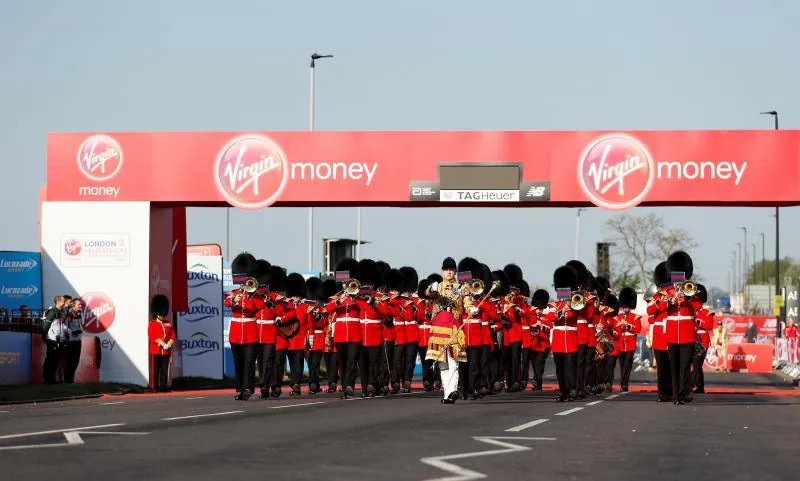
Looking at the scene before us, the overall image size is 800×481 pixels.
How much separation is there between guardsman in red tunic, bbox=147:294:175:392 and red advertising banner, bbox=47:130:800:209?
2.18 meters

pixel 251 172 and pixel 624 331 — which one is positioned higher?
pixel 251 172

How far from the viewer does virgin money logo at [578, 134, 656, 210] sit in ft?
100

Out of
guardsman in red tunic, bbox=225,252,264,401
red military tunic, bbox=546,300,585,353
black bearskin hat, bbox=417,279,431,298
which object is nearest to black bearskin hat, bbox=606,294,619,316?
black bearskin hat, bbox=417,279,431,298

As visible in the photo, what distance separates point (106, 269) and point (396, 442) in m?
18.2

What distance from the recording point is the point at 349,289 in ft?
85.4

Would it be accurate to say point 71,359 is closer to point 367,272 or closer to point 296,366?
point 296,366

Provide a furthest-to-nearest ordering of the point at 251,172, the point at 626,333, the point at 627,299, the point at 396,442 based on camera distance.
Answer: the point at 627,299 < the point at 626,333 < the point at 251,172 < the point at 396,442

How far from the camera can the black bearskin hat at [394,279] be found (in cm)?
2998

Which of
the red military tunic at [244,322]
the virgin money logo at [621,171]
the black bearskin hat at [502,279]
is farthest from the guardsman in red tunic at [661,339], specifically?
the red military tunic at [244,322]

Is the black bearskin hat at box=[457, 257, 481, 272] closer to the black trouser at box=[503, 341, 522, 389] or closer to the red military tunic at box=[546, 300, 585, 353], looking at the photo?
the red military tunic at box=[546, 300, 585, 353]

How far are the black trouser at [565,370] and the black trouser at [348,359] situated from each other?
12.1 ft

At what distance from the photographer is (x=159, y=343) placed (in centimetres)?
3100

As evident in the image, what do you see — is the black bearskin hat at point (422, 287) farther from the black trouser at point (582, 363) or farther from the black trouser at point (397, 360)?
the black trouser at point (582, 363)

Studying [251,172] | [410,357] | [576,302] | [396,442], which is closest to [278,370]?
[410,357]
